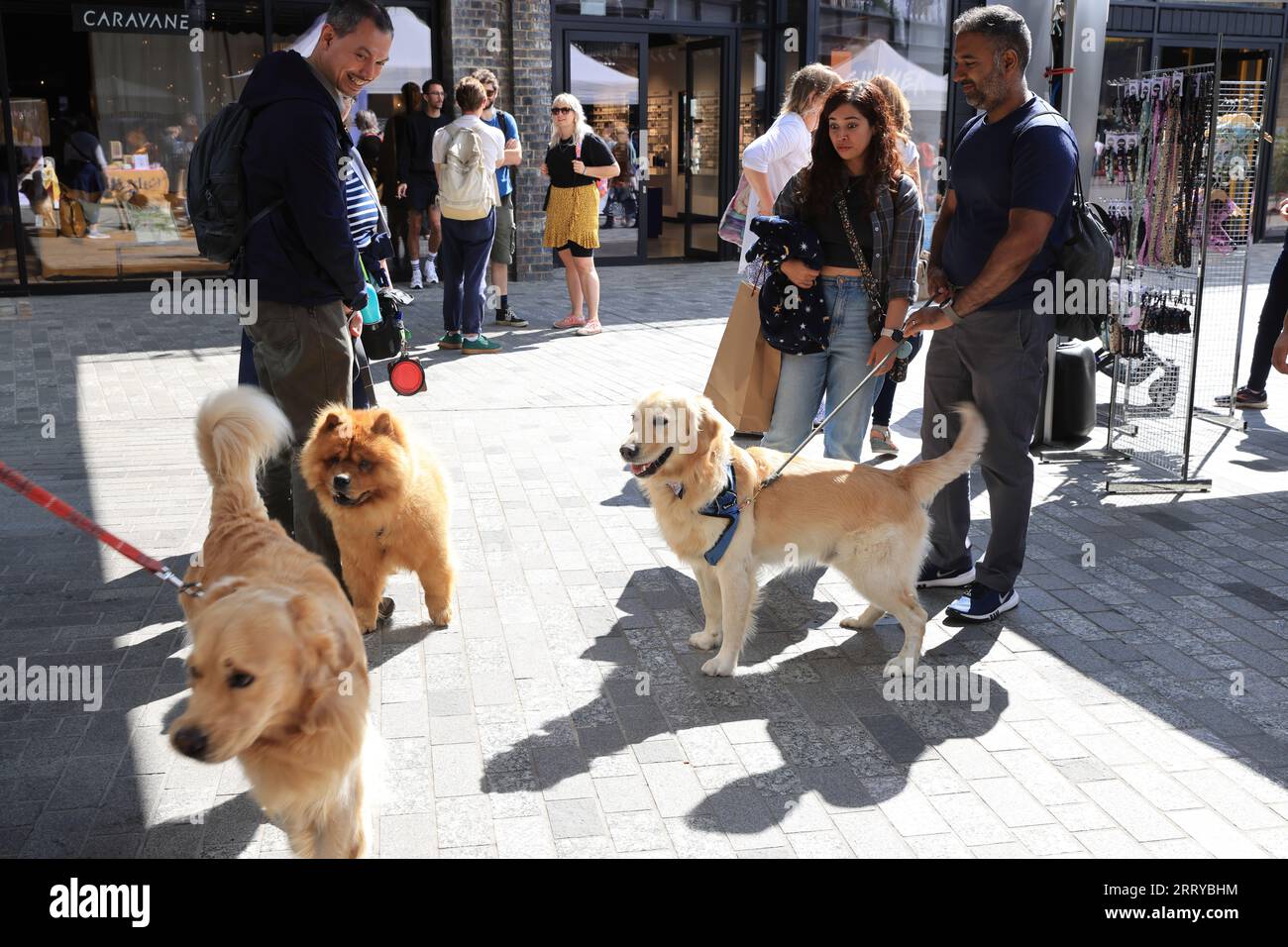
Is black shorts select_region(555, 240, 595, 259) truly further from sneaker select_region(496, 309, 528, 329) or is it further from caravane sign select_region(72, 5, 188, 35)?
caravane sign select_region(72, 5, 188, 35)

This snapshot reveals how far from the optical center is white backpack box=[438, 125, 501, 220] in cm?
978

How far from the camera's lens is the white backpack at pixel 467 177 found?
9.78 metres

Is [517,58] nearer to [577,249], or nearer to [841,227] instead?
[577,249]

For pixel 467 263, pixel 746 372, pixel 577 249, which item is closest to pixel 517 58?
pixel 577 249

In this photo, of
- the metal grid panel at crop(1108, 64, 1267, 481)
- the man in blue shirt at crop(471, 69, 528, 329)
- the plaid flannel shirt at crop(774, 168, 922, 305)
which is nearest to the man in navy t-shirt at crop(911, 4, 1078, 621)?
the plaid flannel shirt at crop(774, 168, 922, 305)

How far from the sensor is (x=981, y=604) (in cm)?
482

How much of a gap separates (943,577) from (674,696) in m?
1.73

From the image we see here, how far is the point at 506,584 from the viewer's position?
5.19m

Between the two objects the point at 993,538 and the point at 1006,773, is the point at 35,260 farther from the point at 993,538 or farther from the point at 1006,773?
the point at 1006,773

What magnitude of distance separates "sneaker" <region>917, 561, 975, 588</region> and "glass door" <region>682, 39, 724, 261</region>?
12553 mm

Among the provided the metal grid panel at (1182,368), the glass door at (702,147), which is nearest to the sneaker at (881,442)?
the metal grid panel at (1182,368)

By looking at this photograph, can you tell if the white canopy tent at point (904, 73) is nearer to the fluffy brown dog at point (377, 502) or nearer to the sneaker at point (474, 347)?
the sneaker at point (474, 347)

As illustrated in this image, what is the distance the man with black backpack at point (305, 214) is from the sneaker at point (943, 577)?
9.04 feet
